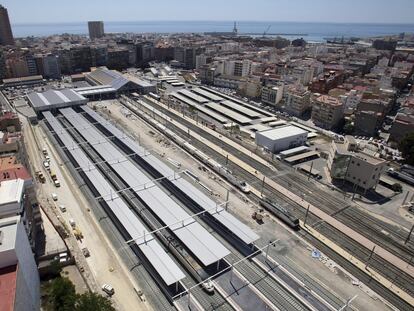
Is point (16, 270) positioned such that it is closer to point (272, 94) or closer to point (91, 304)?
point (91, 304)

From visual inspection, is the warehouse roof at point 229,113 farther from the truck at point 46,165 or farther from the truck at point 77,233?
the truck at point 77,233

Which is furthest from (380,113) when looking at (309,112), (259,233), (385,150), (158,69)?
(158,69)


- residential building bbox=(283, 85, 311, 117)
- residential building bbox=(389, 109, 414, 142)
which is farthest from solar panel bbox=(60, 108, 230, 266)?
residential building bbox=(389, 109, 414, 142)

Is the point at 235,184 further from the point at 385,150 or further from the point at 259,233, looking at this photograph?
the point at 385,150

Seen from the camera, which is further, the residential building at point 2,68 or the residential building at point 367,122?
the residential building at point 2,68

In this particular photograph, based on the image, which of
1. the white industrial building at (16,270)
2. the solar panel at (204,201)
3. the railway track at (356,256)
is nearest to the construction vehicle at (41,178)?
the solar panel at (204,201)

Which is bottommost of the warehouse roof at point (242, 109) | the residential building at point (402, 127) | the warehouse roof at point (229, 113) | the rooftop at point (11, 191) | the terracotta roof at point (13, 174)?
the warehouse roof at point (229, 113)
